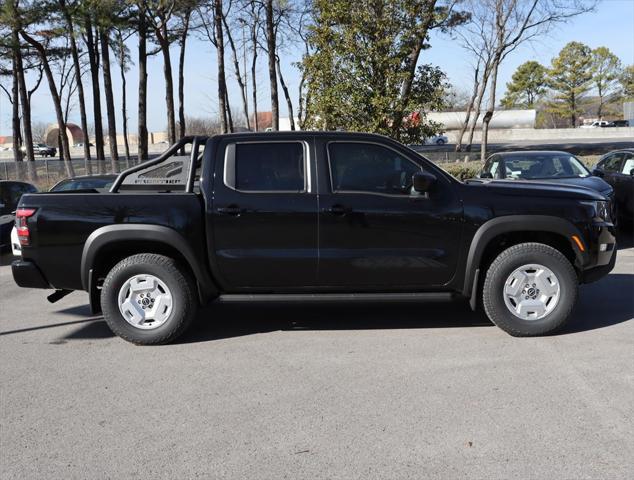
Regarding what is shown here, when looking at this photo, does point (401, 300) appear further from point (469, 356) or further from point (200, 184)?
point (200, 184)

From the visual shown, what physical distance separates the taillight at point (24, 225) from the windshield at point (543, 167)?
800 cm

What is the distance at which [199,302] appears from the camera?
6.14 meters

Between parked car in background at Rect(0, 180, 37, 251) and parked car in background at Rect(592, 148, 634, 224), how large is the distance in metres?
10.2

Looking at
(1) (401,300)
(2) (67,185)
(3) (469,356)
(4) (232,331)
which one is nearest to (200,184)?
(4) (232,331)

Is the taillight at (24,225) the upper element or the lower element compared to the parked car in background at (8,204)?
upper

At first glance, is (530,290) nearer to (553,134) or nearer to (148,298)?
(148,298)

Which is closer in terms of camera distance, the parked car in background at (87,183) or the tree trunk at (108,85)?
the parked car in background at (87,183)

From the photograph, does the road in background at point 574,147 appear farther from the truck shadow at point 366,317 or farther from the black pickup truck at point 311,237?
the black pickup truck at point 311,237

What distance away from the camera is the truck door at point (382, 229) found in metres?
5.83

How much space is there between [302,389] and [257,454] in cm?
105

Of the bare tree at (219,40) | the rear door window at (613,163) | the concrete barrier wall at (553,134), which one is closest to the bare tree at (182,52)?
the bare tree at (219,40)

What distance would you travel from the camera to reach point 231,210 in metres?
5.83

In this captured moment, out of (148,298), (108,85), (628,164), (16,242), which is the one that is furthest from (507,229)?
(108,85)

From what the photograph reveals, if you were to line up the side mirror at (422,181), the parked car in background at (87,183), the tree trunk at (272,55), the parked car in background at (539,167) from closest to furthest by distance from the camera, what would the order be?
the side mirror at (422,181), the parked car in background at (539,167), the parked car in background at (87,183), the tree trunk at (272,55)
